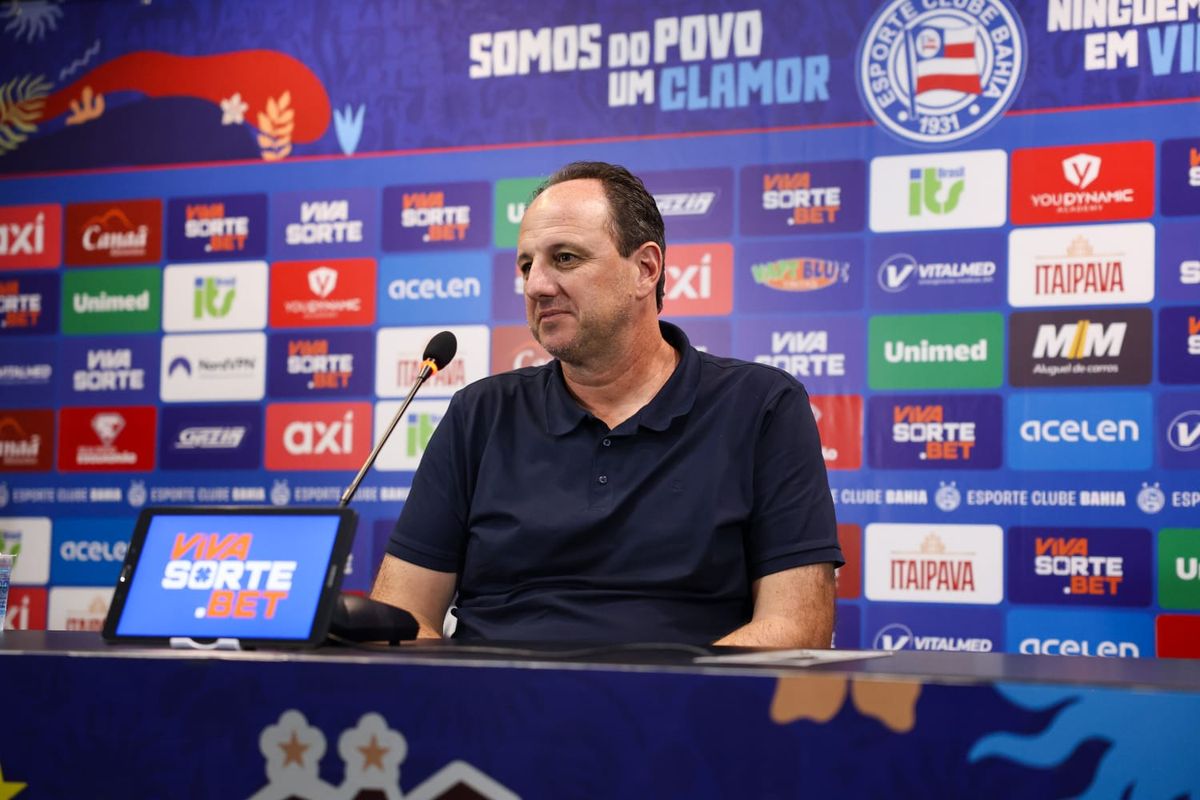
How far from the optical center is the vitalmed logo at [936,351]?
2795 mm

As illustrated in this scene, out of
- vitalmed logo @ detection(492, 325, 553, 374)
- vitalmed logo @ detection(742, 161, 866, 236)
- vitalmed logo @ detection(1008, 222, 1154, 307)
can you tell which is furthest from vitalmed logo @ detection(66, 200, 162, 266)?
vitalmed logo @ detection(1008, 222, 1154, 307)

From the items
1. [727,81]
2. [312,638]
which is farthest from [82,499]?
[312,638]

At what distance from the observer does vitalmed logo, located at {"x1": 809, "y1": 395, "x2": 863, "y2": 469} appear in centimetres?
288

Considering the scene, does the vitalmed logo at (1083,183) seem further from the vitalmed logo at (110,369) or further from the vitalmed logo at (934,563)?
the vitalmed logo at (110,369)

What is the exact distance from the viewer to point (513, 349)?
3.12 meters

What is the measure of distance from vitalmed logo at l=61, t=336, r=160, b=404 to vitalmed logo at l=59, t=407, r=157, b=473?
0.12 feet

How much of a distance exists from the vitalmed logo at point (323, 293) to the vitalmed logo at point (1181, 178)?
5.90 ft

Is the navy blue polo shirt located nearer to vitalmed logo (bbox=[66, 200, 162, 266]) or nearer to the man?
the man

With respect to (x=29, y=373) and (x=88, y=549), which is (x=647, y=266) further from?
(x=29, y=373)

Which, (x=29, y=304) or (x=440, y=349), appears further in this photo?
(x=29, y=304)

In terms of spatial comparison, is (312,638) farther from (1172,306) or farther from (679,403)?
(1172,306)

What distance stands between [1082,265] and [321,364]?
1776 mm

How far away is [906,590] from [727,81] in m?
1.21

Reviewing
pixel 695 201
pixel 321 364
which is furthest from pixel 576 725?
pixel 321 364
